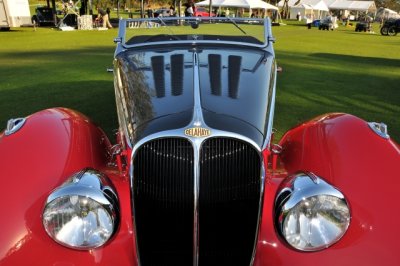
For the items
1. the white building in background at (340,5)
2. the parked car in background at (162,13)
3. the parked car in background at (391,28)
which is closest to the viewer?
the parked car in background at (162,13)

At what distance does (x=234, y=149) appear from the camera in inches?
88.7

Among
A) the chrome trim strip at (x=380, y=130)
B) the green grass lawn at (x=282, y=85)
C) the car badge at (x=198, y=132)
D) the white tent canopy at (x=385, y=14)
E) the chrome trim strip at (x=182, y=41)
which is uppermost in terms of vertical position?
the chrome trim strip at (x=182, y=41)

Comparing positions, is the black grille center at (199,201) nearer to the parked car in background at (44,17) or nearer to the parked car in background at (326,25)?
the parked car in background at (44,17)

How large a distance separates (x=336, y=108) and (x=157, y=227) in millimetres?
6043

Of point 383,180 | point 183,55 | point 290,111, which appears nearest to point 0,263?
point 183,55

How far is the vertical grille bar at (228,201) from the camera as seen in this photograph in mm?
2246

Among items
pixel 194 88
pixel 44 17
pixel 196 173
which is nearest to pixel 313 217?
pixel 196 173

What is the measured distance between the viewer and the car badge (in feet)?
7.23

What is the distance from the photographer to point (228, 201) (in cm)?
233

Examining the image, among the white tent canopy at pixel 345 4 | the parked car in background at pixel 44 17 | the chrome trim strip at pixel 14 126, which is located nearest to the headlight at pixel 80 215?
the chrome trim strip at pixel 14 126

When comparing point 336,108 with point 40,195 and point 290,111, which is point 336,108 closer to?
point 290,111

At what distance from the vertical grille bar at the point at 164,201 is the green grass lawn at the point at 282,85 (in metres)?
3.95

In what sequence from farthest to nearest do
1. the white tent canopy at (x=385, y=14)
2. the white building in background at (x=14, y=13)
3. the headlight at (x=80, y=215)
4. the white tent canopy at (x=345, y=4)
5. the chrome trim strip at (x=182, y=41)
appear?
the white tent canopy at (x=385, y=14)
the white tent canopy at (x=345, y=4)
the white building in background at (x=14, y=13)
the chrome trim strip at (x=182, y=41)
the headlight at (x=80, y=215)

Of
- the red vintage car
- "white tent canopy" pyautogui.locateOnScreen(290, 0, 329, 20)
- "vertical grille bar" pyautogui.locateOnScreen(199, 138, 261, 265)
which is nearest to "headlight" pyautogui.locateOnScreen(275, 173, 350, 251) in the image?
the red vintage car
